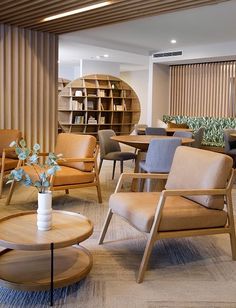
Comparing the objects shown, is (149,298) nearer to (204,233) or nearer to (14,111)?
(204,233)

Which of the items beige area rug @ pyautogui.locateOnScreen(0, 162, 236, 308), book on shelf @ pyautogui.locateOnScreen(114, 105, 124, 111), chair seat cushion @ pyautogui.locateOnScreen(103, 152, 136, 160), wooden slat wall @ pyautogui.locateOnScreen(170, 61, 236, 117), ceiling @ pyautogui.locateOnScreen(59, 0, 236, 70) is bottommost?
beige area rug @ pyautogui.locateOnScreen(0, 162, 236, 308)

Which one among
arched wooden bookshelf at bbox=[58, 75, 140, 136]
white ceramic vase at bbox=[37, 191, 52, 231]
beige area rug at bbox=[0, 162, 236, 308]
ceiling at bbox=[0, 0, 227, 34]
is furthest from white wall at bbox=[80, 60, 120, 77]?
white ceramic vase at bbox=[37, 191, 52, 231]

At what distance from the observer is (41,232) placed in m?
2.77

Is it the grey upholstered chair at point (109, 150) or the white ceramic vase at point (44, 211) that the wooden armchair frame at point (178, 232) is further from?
the grey upholstered chair at point (109, 150)

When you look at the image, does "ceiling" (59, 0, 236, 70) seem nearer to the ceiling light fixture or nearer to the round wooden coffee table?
the ceiling light fixture

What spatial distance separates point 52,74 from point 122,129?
17.1ft

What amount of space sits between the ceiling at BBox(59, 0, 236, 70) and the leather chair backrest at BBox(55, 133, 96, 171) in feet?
9.39

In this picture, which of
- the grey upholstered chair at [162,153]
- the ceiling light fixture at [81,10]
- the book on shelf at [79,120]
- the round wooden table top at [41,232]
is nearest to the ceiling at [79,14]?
the ceiling light fixture at [81,10]

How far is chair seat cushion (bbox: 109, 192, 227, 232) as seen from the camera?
293 centimetres

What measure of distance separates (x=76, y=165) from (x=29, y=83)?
2.77 meters

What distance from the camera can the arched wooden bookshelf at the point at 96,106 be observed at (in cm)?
1124

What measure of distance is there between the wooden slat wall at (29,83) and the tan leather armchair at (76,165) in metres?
2.03

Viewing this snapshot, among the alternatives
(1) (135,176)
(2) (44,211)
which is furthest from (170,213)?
(2) (44,211)

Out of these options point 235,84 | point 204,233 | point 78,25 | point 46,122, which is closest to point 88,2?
point 78,25
